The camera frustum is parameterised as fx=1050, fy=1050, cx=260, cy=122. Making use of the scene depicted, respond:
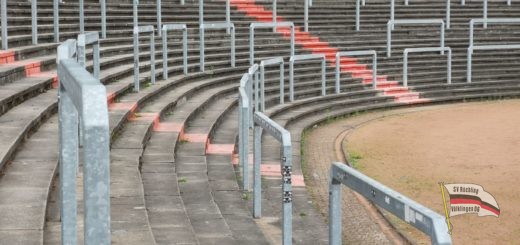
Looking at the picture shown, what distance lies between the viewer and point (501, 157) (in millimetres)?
14406

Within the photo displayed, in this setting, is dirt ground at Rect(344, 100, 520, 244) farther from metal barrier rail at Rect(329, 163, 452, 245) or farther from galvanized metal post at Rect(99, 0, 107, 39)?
metal barrier rail at Rect(329, 163, 452, 245)

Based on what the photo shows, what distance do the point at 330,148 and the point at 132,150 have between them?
18.9ft

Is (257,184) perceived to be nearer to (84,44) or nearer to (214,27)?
(84,44)

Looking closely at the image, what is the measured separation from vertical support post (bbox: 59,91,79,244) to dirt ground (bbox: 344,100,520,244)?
20.4 feet

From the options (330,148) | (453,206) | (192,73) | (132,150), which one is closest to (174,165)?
(132,150)

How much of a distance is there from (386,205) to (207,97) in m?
12.2

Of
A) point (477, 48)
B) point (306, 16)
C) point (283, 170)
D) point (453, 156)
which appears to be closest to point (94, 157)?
point (283, 170)

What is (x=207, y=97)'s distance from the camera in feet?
51.9

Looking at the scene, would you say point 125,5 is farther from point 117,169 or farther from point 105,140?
point 105,140

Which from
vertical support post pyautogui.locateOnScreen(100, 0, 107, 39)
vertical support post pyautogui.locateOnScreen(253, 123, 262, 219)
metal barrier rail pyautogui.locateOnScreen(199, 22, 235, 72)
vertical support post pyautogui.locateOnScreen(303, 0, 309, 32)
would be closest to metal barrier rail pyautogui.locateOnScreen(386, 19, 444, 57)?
vertical support post pyautogui.locateOnScreen(303, 0, 309, 32)

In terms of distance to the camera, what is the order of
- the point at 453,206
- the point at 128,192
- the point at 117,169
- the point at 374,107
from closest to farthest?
1. the point at 453,206
2. the point at 128,192
3. the point at 117,169
4. the point at 374,107

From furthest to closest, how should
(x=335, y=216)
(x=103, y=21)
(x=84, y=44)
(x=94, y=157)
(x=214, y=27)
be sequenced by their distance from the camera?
(x=214, y=27) → (x=103, y=21) → (x=84, y=44) → (x=335, y=216) → (x=94, y=157)

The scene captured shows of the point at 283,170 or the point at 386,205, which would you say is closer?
the point at 386,205

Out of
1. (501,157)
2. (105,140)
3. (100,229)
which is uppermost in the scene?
(105,140)
